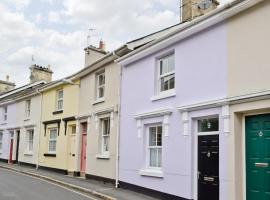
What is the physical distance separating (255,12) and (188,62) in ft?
9.15

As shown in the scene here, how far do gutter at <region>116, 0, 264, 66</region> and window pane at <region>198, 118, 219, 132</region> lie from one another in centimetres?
269

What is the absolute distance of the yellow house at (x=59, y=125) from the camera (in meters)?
20.1

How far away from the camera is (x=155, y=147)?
12805mm

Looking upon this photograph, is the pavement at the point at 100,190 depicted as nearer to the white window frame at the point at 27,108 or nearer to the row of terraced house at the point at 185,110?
the row of terraced house at the point at 185,110

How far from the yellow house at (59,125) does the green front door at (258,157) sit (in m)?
12.1

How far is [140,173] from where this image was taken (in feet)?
43.2

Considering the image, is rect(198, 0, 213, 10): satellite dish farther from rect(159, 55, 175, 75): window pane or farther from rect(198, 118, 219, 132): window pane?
rect(198, 118, 219, 132): window pane

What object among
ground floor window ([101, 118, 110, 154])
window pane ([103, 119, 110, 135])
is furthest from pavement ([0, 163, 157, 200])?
window pane ([103, 119, 110, 135])

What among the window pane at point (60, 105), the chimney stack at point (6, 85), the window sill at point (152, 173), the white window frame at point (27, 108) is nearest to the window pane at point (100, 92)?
the window pane at point (60, 105)

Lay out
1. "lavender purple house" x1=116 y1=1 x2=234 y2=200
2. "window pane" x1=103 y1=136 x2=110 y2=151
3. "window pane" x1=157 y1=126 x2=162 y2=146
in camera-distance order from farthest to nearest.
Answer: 1. "window pane" x1=103 y1=136 x2=110 y2=151
2. "window pane" x1=157 y1=126 x2=162 y2=146
3. "lavender purple house" x1=116 y1=1 x2=234 y2=200

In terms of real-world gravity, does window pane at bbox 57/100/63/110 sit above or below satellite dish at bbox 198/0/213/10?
below

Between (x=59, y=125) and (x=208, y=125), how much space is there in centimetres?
1279

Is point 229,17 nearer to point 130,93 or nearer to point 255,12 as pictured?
point 255,12

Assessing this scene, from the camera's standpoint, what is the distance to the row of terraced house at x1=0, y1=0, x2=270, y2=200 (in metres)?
8.98
